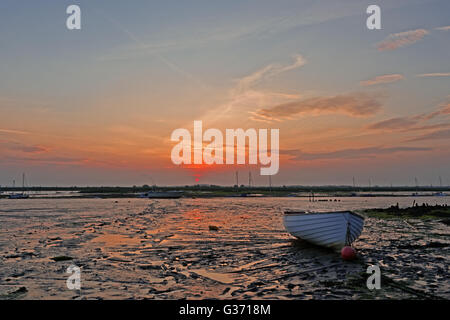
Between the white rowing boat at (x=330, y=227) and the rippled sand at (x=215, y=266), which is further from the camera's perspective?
the white rowing boat at (x=330, y=227)

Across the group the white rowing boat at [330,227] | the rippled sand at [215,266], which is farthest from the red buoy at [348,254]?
the white rowing boat at [330,227]

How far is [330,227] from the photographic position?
19359 millimetres

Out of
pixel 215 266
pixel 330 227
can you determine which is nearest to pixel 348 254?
pixel 330 227

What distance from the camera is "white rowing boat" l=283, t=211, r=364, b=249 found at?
61.5ft

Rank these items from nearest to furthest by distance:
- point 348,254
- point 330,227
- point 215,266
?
point 215,266 → point 348,254 → point 330,227

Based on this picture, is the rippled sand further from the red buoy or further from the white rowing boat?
the white rowing boat

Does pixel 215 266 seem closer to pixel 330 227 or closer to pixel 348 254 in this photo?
pixel 348 254

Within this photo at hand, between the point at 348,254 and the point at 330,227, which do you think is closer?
the point at 348,254

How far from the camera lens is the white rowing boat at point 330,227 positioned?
1875cm

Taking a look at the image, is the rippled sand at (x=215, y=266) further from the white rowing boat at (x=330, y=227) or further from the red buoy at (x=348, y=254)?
the white rowing boat at (x=330, y=227)

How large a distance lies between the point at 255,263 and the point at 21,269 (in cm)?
1062

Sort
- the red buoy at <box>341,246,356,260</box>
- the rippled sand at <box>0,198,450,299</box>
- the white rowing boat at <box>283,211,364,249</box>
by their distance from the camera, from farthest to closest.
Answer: the white rowing boat at <box>283,211,364,249</box> → the red buoy at <box>341,246,356,260</box> → the rippled sand at <box>0,198,450,299</box>

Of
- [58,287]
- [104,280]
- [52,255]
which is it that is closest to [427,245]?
[104,280]

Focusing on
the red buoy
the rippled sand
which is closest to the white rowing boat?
the rippled sand
